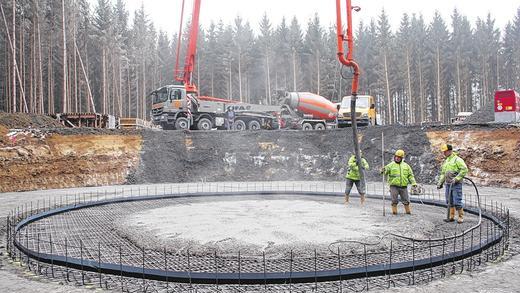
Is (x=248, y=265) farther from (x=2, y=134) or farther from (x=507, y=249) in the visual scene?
(x=2, y=134)

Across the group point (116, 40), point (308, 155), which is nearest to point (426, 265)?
point (308, 155)

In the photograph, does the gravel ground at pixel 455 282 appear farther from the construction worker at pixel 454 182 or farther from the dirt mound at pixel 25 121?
the dirt mound at pixel 25 121

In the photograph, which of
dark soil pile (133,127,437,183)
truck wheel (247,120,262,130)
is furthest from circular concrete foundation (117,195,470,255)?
truck wheel (247,120,262,130)

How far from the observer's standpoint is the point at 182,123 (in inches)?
945

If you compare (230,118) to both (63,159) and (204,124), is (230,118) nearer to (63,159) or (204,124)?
(204,124)

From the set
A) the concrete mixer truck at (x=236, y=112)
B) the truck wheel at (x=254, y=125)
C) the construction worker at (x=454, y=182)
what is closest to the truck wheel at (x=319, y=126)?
the concrete mixer truck at (x=236, y=112)

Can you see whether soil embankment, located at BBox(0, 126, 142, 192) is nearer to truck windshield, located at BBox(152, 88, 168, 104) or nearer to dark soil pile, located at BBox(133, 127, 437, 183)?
dark soil pile, located at BBox(133, 127, 437, 183)

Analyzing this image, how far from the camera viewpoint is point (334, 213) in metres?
9.93

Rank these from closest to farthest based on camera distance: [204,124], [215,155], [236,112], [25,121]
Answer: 1. [25,121]
2. [215,155]
3. [204,124]
4. [236,112]

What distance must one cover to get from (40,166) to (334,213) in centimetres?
1447

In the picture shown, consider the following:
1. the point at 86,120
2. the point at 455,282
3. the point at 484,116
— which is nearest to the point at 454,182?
the point at 455,282

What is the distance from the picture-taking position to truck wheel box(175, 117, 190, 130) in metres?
24.0

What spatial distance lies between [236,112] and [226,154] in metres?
4.23

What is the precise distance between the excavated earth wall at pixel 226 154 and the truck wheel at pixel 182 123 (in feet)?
2.88
